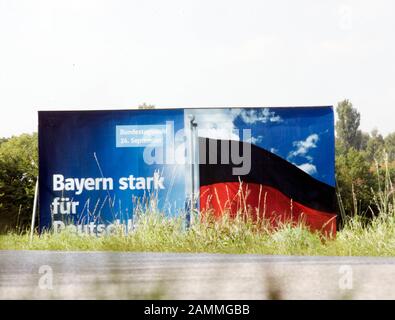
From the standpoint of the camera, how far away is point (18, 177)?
6.37 meters

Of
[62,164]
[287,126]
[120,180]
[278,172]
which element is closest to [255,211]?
[278,172]

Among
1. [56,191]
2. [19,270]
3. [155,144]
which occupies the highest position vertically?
[155,144]

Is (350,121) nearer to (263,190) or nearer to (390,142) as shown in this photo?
(390,142)

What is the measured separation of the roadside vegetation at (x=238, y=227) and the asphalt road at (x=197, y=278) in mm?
649

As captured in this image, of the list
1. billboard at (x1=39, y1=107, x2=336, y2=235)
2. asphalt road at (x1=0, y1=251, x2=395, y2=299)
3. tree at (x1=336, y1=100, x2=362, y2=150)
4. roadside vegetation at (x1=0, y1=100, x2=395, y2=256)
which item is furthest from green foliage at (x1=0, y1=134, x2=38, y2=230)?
tree at (x1=336, y1=100, x2=362, y2=150)

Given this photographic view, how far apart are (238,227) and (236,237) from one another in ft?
0.42

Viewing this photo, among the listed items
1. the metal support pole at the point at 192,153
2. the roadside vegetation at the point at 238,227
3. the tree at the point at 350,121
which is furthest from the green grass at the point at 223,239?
the tree at the point at 350,121

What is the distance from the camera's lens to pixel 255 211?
6512 mm

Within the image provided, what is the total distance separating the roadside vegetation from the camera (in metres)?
5.82

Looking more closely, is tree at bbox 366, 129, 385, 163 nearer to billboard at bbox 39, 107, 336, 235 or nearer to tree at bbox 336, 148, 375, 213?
tree at bbox 336, 148, 375, 213

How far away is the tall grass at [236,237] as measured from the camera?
584 centimetres

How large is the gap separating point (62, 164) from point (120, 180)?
651 mm

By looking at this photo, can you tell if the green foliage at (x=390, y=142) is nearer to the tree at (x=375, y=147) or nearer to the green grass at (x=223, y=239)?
the tree at (x=375, y=147)
